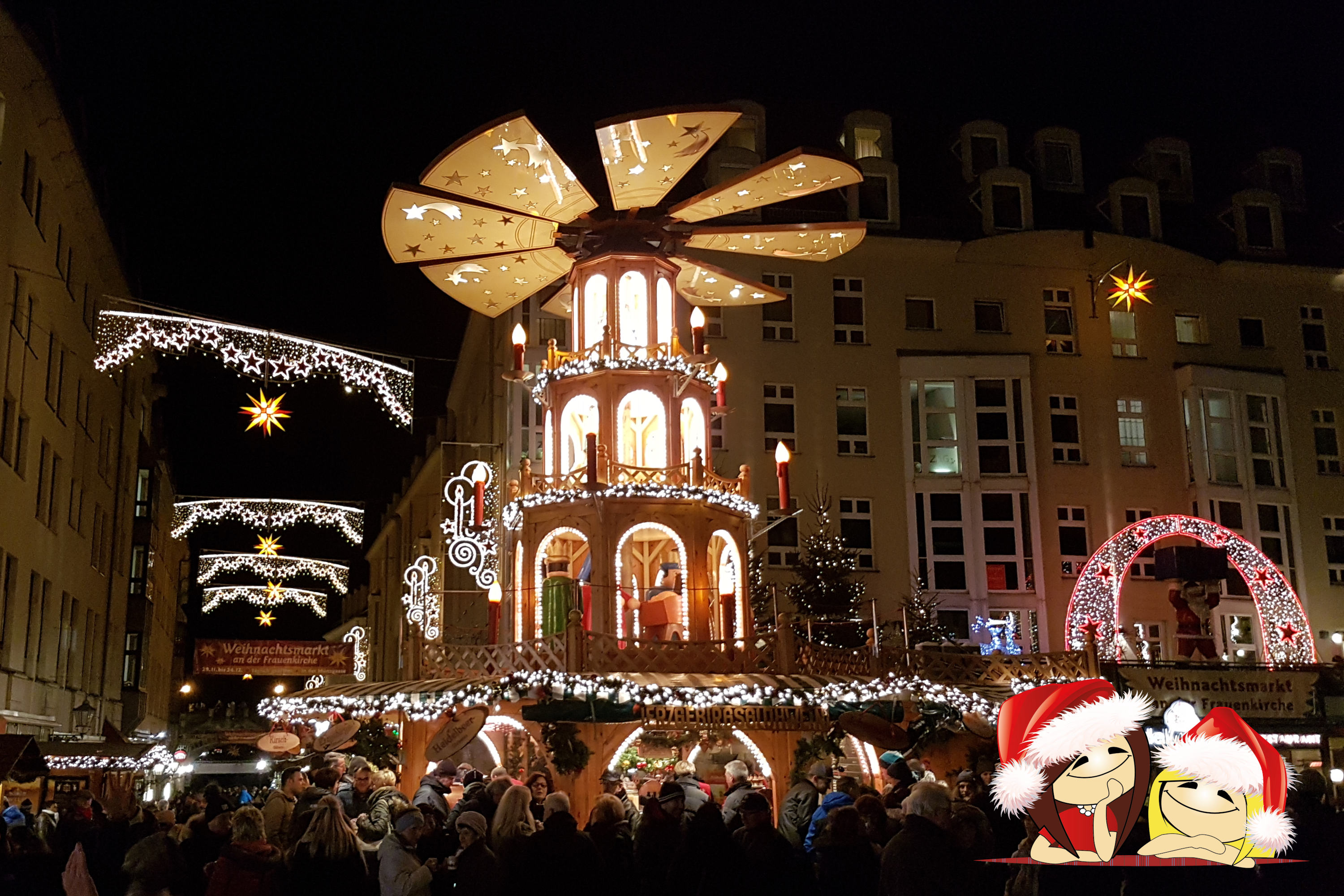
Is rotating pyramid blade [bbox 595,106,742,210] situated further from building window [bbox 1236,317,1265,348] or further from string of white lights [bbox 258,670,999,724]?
building window [bbox 1236,317,1265,348]

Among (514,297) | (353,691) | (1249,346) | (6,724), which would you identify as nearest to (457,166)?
(514,297)

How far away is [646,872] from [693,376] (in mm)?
15494

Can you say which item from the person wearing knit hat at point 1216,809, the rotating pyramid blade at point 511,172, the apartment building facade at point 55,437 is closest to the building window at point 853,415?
the rotating pyramid blade at point 511,172

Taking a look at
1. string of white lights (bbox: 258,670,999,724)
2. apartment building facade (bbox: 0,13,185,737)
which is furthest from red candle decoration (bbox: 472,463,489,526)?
apartment building facade (bbox: 0,13,185,737)

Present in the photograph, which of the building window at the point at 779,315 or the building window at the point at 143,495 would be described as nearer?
the building window at the point at 779,315

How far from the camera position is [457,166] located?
22.3m

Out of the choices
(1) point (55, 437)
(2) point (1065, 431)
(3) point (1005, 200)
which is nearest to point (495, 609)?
(1) point (55, 437)

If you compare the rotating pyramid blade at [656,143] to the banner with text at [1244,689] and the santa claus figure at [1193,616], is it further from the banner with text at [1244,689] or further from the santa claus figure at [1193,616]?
the santa claus figure at [1193,616]

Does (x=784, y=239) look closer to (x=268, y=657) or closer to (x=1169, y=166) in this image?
(x=1169, y=166)

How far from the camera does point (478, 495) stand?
83.7 feet

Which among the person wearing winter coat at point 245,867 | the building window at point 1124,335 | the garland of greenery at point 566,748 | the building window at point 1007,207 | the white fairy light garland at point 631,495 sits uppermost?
the building window at point 1007,207

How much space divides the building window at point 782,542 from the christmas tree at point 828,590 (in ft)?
6.84

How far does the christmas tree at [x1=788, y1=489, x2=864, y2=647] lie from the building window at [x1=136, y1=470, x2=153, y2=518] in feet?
83.4

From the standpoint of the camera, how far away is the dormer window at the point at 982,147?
39.4m
